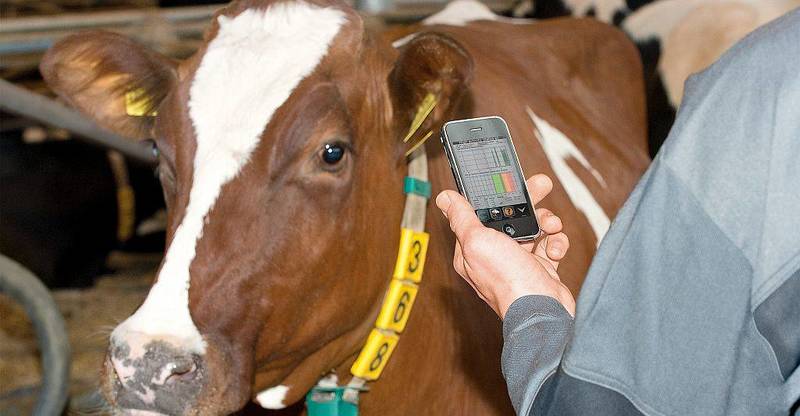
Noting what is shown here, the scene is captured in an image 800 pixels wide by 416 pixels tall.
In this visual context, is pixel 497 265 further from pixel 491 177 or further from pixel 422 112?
pixel 422 112

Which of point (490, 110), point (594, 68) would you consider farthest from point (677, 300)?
point (594, 68)

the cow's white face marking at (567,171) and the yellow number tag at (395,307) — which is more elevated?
the yellow number tag at (395,307)

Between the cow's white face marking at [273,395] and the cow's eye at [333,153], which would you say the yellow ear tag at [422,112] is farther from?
the cow's white face marking at [273,395]

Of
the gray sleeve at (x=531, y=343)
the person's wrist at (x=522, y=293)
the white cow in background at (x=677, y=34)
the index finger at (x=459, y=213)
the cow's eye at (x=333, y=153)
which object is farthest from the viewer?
the white cow in background at (x=677, y=34)

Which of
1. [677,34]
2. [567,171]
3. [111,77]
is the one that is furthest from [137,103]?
[677,34]

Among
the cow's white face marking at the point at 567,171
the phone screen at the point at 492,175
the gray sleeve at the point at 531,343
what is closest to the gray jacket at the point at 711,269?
the gray sleeve at the point at 531,343

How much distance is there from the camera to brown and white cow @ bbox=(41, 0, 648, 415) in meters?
1.67

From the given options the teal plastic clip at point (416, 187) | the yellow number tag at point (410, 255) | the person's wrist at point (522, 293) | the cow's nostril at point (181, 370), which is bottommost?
the yellow number tag at point (410, 255)

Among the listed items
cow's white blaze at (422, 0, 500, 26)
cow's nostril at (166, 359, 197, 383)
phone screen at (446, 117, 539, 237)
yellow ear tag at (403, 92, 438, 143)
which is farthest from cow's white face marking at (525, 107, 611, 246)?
cow's nostril at (166, 359, 197, 383)

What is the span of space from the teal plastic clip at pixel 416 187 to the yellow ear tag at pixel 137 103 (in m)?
Result: 0.56

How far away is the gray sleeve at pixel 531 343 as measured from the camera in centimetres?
103

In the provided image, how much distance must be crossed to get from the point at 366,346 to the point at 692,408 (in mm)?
1233

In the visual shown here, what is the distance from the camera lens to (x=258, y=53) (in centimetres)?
186

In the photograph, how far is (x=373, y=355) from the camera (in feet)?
6.88
